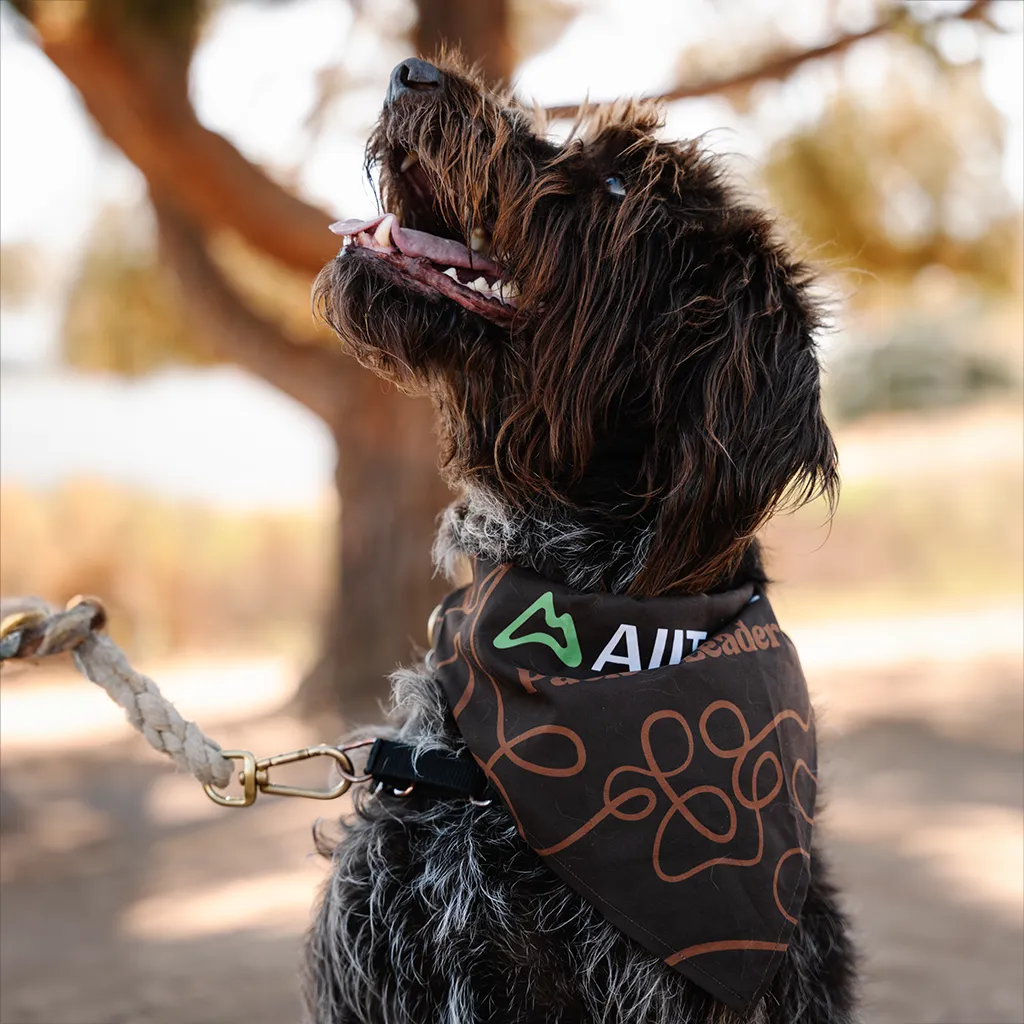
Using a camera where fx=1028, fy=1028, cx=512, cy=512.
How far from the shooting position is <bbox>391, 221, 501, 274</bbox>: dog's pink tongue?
6.61ft

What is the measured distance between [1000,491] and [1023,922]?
13.7 metres

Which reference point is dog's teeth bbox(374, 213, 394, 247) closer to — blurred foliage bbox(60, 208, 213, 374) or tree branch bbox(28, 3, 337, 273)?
tree branch bbox(28, 3, 337, 273)

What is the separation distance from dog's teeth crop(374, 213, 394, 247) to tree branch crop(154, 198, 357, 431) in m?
5.66

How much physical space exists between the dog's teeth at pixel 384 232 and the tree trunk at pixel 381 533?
5360mm

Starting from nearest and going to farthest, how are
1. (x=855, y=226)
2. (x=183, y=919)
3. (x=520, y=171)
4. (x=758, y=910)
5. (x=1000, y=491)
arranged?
(x=758, y=910), (x=520, y=171), (x=183, y=919), (x=855, y=226), (x=1000, y=491)

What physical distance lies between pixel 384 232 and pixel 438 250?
11 centimetres

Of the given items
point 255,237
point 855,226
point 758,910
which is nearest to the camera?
point 758,910

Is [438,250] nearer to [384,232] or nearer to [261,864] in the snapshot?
[384,232]

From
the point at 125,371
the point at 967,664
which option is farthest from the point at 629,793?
the point at 967,664

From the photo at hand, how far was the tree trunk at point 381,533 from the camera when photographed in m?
7.47

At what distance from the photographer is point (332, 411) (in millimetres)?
7645

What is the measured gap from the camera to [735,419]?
182 cm

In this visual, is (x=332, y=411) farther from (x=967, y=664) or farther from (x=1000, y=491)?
(x=1000, y=491)

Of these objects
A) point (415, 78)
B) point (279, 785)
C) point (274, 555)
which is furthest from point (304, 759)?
point (274, 555)
